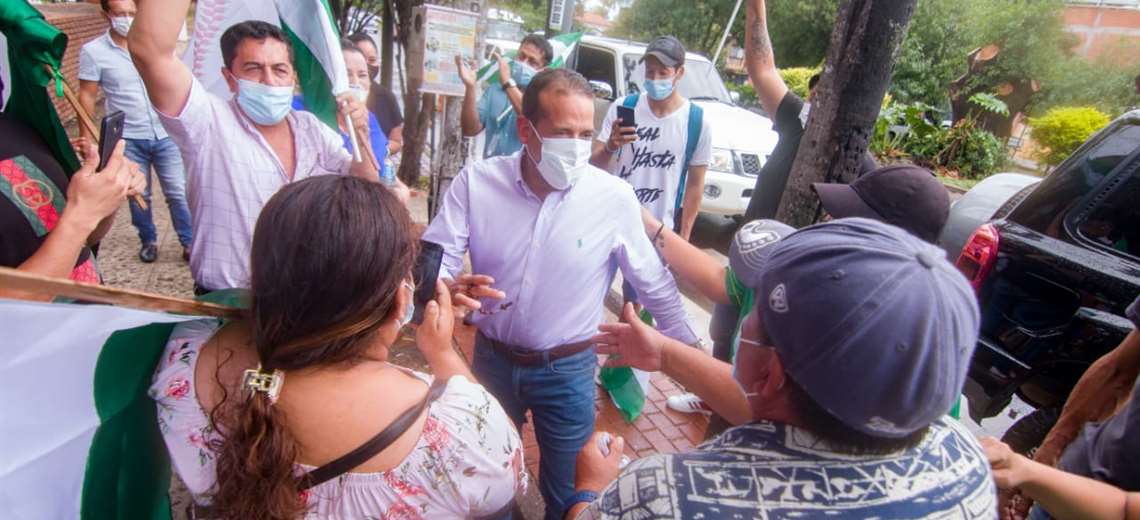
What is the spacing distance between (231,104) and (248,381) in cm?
155

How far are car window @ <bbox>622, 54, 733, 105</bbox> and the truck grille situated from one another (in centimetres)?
146

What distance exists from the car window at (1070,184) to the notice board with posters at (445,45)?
3364 millimetres

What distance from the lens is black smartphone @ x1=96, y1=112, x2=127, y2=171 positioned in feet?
5.17

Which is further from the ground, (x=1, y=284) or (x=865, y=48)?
(x=865, y=48)

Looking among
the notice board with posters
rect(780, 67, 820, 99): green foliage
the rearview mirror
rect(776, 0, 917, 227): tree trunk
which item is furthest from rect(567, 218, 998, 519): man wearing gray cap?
rect(780, 67, 820, 99): green foliage

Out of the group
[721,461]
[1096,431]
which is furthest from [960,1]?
[721,461]

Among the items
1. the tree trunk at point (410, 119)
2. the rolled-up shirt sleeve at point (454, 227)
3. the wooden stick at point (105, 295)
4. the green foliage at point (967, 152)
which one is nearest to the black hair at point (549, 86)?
the rolled-up shirt sleeve at point (454, 227)

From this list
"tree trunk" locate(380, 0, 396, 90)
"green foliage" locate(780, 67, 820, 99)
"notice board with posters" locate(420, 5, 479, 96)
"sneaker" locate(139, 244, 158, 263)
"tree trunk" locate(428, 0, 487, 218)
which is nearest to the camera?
"notice board with posters" locate(420, 5, 479, 96)

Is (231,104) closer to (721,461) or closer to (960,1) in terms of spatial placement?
(721,461)

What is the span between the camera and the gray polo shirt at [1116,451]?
1618 millimetres

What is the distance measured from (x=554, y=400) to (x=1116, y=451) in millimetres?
1611

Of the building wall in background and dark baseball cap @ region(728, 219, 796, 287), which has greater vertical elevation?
the building wall in background

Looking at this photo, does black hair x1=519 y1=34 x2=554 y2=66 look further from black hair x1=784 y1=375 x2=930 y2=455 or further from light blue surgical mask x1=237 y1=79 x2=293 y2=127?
black hair x1=784 y1=375 x2=930 y2=455

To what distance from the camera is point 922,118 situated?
12.7 meters
